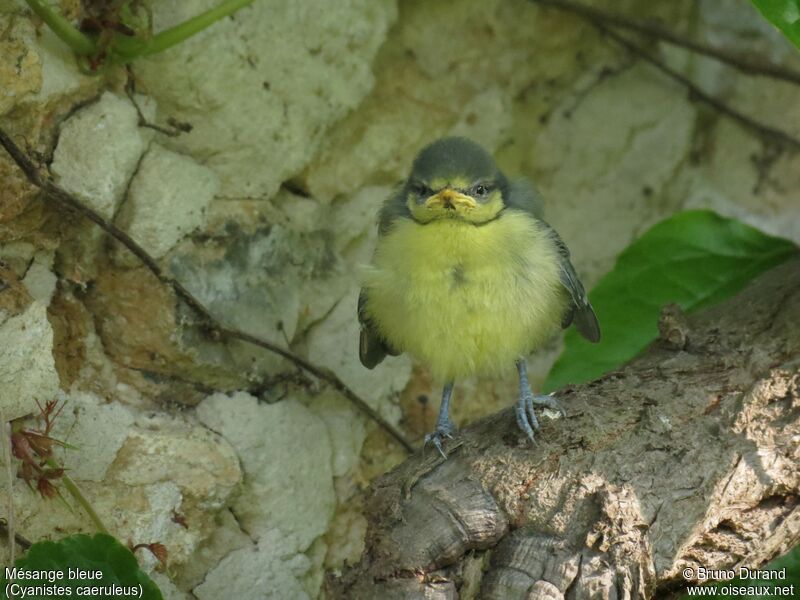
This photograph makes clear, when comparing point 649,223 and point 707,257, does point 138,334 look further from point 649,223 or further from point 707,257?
point 649,223

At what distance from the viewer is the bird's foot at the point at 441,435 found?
2.01 metres

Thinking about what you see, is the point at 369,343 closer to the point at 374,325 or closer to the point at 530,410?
the point at 374,325

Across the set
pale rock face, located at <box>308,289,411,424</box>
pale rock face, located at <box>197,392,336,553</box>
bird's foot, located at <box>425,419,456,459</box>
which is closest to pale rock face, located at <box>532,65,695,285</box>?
pale rock face, located at <box>308,289,411,424</box>

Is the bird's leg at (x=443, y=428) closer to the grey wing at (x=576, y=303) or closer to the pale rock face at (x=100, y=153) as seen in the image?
the grey wing at (x=576, y=303)

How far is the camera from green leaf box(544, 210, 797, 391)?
257cm

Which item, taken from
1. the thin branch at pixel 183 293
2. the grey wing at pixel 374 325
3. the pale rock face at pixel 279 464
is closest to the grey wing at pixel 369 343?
the grey wing at pixel 374 325

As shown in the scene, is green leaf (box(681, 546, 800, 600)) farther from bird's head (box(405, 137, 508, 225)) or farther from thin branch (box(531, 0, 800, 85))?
thin branch (box(531, 0, 800, 85))

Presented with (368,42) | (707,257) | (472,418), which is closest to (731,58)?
(707,257)

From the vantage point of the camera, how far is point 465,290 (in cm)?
214

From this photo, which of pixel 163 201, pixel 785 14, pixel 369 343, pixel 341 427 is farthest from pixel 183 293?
pixel 785 14

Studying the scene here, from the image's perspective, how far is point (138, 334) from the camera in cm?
229

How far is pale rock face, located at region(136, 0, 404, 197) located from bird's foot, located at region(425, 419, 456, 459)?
78cm

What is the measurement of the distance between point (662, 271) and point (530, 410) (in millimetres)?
796
